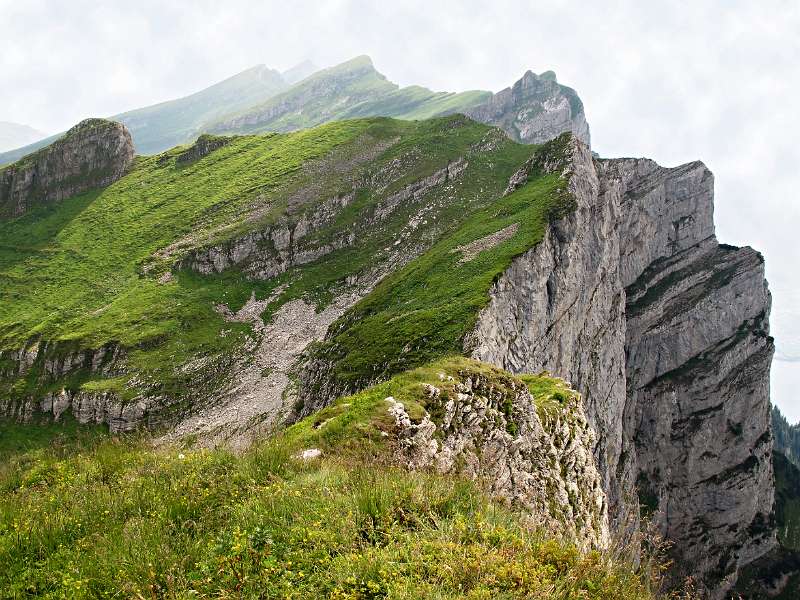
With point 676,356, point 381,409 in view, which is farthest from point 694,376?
point 381,409

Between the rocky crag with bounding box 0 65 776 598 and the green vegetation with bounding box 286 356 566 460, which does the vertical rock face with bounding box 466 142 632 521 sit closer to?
the rocky crag with bounding box 0 65 776 598

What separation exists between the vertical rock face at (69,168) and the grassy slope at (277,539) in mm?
107389

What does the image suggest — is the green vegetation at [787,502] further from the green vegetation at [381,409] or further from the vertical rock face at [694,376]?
the green vegetation at [381,409]

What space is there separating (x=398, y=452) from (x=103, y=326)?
6171 cm

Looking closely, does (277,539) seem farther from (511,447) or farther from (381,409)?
(511,447)

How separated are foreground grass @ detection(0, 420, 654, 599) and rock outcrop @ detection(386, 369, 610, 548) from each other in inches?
133

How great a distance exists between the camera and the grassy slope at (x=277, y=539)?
19.2 ft

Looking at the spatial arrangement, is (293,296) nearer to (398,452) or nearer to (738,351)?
(398,452)

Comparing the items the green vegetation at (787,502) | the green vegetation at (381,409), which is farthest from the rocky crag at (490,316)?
the green vegetation at (787,502)

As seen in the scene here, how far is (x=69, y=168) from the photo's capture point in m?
95.4

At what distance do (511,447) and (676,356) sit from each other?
8843 cm

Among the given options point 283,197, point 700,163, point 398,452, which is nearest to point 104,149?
point 283,197

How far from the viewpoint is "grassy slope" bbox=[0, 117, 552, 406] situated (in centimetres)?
5778

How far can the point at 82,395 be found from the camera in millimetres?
51781
